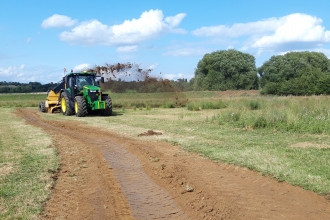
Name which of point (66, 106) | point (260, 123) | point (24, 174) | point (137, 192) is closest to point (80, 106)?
point (66, 106)

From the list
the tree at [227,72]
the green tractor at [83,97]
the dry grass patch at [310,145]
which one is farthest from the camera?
the tree at [227,72]

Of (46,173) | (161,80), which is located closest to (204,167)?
(46,173)

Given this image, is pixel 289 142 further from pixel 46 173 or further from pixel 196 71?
pixel 196 71

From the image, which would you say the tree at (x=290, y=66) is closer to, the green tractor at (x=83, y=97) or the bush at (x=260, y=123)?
the green tractor at (x=83, y=97)

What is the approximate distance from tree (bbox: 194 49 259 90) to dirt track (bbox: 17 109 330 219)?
2197 inches

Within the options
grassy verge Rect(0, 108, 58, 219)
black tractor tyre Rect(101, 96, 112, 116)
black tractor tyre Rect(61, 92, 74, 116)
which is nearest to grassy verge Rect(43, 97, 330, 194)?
grassy verge Rect(0, 108, 58, 219)

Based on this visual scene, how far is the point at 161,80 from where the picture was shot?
30969mm

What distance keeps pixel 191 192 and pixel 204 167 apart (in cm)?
183

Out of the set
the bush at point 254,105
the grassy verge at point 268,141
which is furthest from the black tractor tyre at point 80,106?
the bush at point 254,105

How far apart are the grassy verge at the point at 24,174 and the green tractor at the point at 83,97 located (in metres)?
9.01

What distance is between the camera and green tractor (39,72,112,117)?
2123 cm

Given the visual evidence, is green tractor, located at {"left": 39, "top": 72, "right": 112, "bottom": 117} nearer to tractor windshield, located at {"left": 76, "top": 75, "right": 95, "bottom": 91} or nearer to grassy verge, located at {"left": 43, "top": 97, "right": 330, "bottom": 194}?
tractor windshield, located at {"left": 76, "top": 75, "right": 95, "bottom": 91}

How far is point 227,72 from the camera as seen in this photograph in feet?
214

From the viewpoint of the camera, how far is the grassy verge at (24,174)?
5.24 metres
